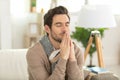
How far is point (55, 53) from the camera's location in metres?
1.82

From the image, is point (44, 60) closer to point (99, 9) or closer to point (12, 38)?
point (99, 9)

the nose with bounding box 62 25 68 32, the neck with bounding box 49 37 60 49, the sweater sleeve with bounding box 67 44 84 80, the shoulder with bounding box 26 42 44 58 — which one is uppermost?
the nose with bounding box 62 25 68 32

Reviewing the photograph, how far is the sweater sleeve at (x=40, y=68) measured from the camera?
173 centimetres

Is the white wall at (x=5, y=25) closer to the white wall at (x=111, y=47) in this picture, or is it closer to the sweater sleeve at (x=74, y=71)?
the white wall at (x=111, y=47)

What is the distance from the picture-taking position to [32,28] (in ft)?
14.9

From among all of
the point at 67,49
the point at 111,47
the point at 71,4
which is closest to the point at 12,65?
the point at 67,49

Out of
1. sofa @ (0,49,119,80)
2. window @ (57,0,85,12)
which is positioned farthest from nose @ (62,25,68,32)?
window @ (57,0,85,12)

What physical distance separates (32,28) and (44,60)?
2780 mm

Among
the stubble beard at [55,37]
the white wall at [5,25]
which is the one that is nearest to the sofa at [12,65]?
the stubble beard at [55,37]

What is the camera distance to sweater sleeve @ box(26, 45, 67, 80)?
1.73 metres

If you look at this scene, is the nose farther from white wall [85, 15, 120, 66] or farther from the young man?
white wall [85, 15, 120, 66]

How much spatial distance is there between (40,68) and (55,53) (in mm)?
156

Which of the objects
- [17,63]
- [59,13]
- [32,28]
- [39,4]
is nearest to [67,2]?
[39,4]

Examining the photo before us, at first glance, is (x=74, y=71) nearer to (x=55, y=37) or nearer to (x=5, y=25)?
(x=55, y=37)
